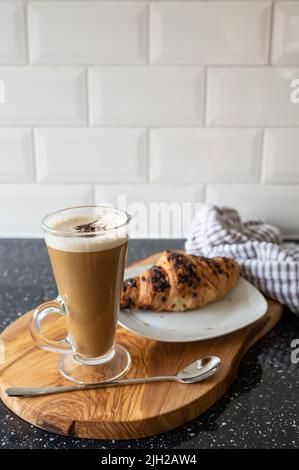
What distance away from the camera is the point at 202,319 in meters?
0.73

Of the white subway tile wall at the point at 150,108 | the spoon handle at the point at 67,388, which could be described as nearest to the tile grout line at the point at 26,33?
the white subway tile wall at the point at 150,108

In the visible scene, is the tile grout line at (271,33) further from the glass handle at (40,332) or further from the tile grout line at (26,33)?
the glass handle at (40,332)

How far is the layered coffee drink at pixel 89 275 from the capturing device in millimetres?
594

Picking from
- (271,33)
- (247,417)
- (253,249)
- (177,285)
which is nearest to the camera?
(247,417)

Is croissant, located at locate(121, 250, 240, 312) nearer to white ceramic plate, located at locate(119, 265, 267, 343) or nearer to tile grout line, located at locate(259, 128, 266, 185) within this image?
white ceramic plate, located at locate(119, 265, 267, 343)

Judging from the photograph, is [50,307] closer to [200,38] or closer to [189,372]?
[189,372]

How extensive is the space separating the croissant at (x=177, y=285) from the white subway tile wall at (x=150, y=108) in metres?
0.34

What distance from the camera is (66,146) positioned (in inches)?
41.1

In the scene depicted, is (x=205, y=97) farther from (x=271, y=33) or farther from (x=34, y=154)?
(x=34, y=154)

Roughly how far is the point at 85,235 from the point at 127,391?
7.5 inches

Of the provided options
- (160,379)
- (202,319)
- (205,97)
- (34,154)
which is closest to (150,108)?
(205,97)

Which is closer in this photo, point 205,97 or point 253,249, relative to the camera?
point 253,249

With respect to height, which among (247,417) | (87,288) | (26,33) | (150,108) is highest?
(26,33)

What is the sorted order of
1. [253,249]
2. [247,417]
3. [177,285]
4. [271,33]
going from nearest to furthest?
[247,417]
[177,285]
[253,249]
[271,33]
